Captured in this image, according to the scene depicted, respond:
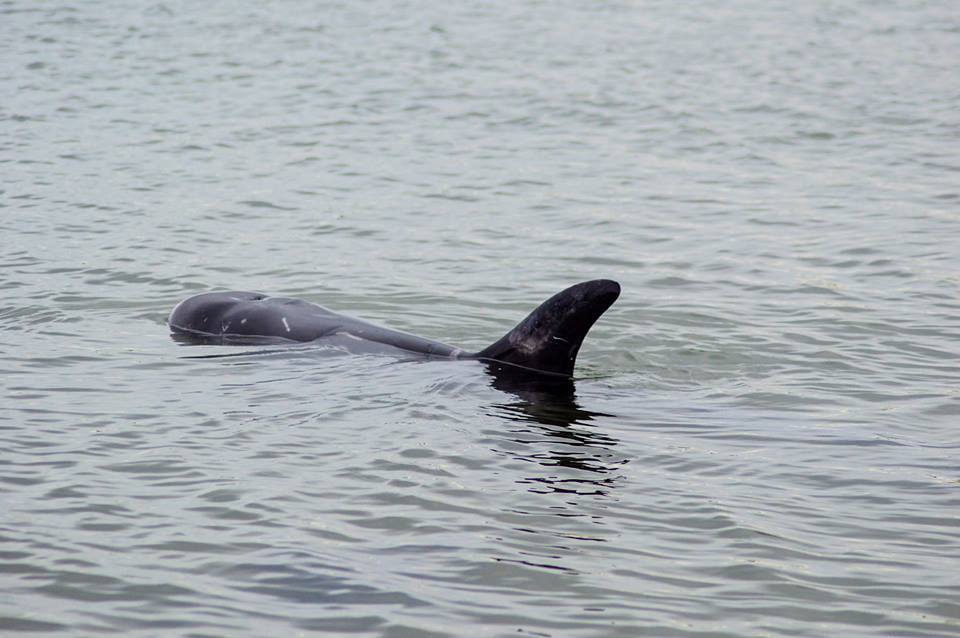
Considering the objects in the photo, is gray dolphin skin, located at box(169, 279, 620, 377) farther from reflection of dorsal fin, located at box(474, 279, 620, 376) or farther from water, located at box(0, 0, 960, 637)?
water, located at box(0, 0, 960, 637)

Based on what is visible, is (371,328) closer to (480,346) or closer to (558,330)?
(480,346)

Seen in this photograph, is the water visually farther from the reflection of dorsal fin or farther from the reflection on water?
the reflection of dorsal fin

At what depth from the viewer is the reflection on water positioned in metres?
7.59

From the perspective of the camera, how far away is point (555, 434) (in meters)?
8.34

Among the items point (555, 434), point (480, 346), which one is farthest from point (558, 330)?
point (480, 346)

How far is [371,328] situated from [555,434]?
248cm

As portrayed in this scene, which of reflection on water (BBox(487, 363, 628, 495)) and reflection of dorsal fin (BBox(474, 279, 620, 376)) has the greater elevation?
reflection of dorsal fin (BBox(474, 279, 620, 376))

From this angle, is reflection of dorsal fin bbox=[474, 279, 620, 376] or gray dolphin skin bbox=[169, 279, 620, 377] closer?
reflection of dorsal fin bbox=[474, 279, 620, 376]

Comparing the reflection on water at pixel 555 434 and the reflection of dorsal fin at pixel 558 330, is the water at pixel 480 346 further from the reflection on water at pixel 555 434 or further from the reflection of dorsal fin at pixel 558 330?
the reflection of dorsal fin at pixel 558 330

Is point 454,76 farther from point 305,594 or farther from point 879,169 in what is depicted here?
A: point 305,594

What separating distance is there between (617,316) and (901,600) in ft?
19.0

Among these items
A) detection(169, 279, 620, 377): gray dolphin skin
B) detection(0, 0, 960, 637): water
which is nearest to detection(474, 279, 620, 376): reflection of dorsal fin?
detection(169, 279, 620, 377): gray dolphin skin

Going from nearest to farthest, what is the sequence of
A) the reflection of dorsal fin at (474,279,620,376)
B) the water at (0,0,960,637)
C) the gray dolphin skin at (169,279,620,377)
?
the water at (0,0,960,637), the reflection of dorsal fin at (474,279,620,376), the gray dolphin skin at (169,279,620,377)

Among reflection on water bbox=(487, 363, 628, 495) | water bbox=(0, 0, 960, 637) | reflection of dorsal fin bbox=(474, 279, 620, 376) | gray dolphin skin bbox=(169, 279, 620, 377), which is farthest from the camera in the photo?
gray dolphin skin bbox=(169, 279, 620, 377)
